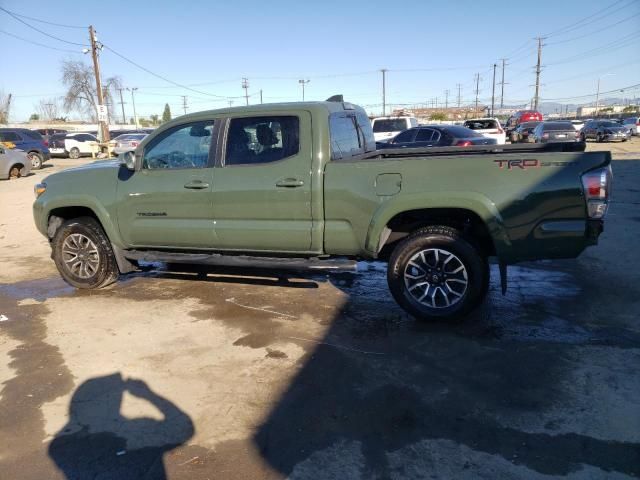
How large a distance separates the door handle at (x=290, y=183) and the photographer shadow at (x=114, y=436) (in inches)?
83.1

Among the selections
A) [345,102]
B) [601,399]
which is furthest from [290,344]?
[345,102]

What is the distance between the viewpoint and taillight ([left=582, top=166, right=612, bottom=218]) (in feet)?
13.1

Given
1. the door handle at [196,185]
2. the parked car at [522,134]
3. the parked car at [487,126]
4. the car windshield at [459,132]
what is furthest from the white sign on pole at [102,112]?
the door handle at [196,185]

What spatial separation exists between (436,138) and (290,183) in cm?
1150

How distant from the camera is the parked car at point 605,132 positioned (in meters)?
32.1

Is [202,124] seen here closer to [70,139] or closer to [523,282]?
[523,282]

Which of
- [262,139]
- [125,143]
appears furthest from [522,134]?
[262,139]

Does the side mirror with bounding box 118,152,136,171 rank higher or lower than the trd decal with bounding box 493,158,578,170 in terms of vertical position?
higher

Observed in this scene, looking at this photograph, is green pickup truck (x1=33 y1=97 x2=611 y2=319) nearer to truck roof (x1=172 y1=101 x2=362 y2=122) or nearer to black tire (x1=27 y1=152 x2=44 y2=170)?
truck roof (x1=172 y1=101 x2=362 y2=122)

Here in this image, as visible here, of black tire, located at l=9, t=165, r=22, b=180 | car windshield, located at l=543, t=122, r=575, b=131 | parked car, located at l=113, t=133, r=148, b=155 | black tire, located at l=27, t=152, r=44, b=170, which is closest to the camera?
black tire, located at l=9, t=165, r=22, b=180

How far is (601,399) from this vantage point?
3348mm

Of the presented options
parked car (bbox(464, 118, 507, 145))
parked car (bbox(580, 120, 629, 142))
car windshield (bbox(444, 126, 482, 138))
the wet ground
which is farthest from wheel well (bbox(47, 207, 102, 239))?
parked car (bbox(580, 120, 629, 142))

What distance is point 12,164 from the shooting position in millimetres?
18891

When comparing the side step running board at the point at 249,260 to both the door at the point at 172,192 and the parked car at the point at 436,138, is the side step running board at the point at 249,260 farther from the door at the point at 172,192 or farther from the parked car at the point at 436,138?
the parked car at the point at 436,138
